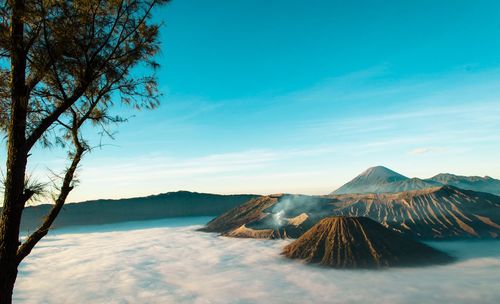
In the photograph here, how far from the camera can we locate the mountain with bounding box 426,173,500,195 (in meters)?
130

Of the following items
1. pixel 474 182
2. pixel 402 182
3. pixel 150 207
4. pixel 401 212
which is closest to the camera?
pixel 401 212

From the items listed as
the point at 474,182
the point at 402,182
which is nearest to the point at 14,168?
the point at 474,182

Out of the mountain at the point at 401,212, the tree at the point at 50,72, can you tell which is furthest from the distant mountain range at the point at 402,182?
Result: the tree at the point at 50,72

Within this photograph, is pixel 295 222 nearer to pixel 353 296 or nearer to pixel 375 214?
pixel 375 214

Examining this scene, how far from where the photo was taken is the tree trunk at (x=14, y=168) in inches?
317

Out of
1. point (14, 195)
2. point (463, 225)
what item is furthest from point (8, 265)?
point (463, 225)

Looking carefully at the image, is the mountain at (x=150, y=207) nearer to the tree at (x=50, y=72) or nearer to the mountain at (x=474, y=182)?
the mountain at (x=474, y=182)

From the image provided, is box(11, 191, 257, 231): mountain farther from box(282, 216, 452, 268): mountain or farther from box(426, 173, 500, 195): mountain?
box(426, 173, 500, 195): mountain

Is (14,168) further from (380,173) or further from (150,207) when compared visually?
(380,173)

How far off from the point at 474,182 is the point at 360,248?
122 m

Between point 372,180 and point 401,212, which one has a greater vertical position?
point 372,180

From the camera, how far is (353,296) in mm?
29266

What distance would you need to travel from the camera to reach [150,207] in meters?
113

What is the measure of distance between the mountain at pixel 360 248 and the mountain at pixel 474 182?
10907cm
